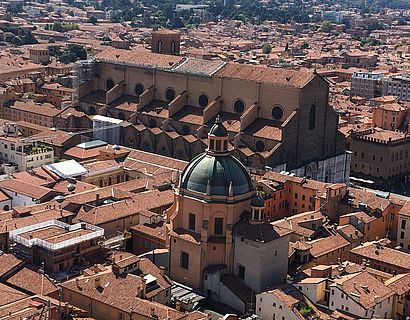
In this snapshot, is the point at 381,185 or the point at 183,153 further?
the point at 381,185

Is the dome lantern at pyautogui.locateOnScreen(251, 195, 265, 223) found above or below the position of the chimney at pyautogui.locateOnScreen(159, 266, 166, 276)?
above

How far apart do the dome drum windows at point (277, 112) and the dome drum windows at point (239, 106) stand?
2779 mm

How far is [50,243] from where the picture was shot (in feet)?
129

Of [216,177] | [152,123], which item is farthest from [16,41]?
[216,177]

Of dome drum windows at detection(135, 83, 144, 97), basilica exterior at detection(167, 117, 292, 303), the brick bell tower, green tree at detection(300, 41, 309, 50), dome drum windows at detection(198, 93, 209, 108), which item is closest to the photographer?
basilica exterior at detection(167, 117, 292, 303)

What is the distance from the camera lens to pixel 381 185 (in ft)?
233

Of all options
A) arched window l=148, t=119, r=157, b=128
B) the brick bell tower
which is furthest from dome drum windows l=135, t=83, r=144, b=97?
the brick bell tower

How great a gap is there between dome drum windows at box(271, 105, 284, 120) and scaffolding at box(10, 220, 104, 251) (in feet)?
75.3

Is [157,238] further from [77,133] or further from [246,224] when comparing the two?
[77,133]

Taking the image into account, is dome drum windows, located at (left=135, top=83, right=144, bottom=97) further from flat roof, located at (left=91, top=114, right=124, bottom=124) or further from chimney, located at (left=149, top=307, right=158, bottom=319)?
chimney, located at (left=149, top=307, right=158, bottom=319)

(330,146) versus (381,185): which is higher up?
(330,146)

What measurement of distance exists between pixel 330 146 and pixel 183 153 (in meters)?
11.7

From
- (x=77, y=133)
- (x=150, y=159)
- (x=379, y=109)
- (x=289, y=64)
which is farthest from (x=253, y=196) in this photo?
(x=289, y=64)

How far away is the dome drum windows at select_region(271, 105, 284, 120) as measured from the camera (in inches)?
2432
